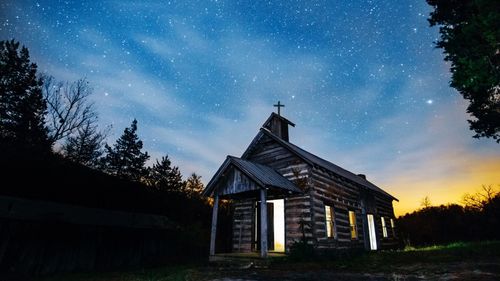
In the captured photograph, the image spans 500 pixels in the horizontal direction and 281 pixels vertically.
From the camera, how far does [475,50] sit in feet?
33.0

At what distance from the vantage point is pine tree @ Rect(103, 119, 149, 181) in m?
39.9

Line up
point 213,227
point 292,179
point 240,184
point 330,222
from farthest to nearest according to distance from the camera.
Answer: point 330,222
point 292,179
point 213,227
point 240,184

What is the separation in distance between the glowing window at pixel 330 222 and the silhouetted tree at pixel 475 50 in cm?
796

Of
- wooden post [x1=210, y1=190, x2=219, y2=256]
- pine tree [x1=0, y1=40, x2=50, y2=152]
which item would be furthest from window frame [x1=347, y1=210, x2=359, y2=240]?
pine tree [x1=0, y1=40, x2=50, y2=152]

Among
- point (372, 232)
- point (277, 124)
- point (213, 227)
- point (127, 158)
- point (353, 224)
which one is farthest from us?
point (127, 158)

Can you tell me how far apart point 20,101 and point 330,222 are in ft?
92.7

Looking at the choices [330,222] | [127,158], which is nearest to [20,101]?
[127,158]

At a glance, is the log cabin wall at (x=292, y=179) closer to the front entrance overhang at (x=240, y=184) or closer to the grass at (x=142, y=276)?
the front entrance overhang at (x=240, y=184)

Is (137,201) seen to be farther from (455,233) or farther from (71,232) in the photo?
(455,233)

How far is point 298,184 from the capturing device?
609 inches

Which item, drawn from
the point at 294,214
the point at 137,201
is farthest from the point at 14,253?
the point at 294,214

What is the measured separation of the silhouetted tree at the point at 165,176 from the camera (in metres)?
42.0

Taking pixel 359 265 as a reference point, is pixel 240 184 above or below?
above

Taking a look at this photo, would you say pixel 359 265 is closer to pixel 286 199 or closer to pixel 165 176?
pixel 286 199
